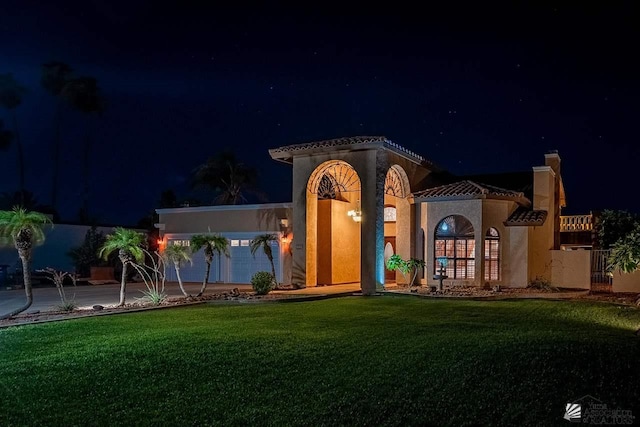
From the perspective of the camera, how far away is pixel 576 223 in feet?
85.8

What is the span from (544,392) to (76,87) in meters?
43.0

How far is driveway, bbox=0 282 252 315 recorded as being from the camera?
16.0m

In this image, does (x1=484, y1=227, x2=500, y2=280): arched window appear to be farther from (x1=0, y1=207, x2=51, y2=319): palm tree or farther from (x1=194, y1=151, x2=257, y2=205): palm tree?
(x1=194, y1=151, x2=257, y2=205): palm tree

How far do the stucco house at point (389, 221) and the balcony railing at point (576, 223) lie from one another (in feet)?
6.18

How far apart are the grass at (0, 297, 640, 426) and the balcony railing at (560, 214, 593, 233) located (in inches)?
589

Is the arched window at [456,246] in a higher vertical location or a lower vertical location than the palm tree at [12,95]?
lower

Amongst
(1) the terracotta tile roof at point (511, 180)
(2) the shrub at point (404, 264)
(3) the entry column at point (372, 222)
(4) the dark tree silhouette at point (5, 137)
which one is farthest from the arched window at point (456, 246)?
(4) the dark tree silhouette at point (5, 137)

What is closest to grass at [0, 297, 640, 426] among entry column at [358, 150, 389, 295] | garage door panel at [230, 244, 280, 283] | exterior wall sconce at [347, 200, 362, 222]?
entry column at [358, 150, 389, 295]

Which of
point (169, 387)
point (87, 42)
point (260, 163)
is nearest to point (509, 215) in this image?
point (169, 387)

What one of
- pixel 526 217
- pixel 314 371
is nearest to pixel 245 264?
pixel 526 217

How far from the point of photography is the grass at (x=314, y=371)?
6059 mm

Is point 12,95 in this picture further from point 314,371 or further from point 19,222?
point 314,371

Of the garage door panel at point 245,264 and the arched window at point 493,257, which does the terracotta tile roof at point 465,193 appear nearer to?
the arched window at point 493,257

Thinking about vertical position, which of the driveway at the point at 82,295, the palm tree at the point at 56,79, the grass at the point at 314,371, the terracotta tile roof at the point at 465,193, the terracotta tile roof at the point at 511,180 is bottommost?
the driveway at the point at 82,295
